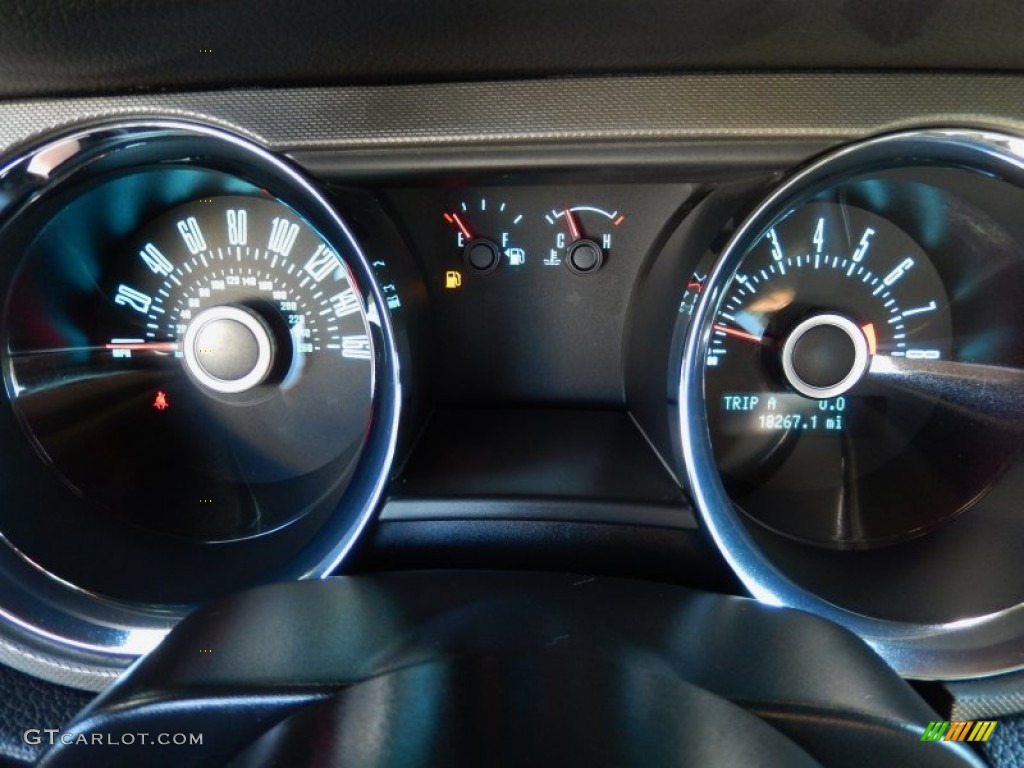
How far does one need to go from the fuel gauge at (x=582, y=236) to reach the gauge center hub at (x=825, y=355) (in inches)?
15.5

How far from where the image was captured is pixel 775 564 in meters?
1.41

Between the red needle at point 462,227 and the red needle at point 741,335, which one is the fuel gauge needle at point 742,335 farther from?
the red needle at point 462,227

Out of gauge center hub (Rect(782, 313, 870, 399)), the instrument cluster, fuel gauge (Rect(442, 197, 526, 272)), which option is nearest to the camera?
the instrument cluster

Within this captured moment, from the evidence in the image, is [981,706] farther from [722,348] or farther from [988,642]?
[722,348]

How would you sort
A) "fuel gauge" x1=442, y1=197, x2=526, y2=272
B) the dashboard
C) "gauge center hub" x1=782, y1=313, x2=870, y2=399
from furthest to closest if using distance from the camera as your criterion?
1. "fuel gauge" x1=442, y1=197, x2=526, y2=272
2. "gauge center hub" x1=782, y1=313, x2=870, y2=399
3. the dashboard

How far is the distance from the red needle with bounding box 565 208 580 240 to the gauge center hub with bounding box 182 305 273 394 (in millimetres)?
589

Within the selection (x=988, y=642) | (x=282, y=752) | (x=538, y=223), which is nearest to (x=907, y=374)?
(x=988, y=642)

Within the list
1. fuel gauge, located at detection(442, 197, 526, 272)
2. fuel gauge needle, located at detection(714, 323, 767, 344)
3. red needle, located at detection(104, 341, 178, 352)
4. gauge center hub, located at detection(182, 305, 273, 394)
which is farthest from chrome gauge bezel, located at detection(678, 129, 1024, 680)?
red needle, located at detection(104, 341, 178, 352)

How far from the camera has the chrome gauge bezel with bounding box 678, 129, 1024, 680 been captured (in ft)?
4.37

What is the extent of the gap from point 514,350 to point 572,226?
0.27 m

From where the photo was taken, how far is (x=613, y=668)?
1.02 meters

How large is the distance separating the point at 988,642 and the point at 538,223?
102 cm

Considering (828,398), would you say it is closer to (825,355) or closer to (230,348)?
(825,355)

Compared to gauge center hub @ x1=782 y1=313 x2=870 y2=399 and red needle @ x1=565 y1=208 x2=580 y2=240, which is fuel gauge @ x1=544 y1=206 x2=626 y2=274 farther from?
gauge center hub @ x1=782 y1=313 x2=870 y2=399
